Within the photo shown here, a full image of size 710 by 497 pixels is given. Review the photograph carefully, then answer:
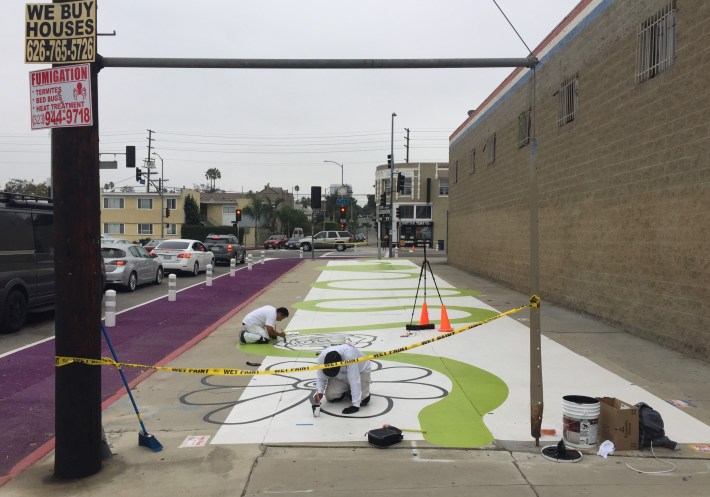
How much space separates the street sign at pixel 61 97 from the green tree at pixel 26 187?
77.5 metres

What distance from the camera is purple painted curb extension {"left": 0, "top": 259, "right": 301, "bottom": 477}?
19.9ft

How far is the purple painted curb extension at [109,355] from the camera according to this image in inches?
238

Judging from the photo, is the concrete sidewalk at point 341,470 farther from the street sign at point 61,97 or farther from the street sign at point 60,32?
the street sign at point 60,32

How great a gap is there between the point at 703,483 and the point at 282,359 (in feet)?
20.3

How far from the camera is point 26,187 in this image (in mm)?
78188

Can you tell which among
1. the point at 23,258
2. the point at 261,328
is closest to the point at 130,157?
the point at 23,258

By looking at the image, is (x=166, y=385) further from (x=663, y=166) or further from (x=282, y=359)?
(x=663, y=166)

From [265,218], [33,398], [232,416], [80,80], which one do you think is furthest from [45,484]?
[265,218]

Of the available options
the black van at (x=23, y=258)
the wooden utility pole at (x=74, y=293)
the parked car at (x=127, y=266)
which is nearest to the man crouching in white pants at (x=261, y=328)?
the black van at (x=23, y=258)

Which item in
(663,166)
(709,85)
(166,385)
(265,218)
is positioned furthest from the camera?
(265,218)

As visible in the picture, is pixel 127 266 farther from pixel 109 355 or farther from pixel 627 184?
pixel 627 184

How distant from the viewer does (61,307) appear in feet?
16.3

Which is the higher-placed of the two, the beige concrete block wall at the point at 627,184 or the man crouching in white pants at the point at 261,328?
the beige concrete block wall at the point at 627,184

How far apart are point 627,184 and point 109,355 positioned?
1037 cm
